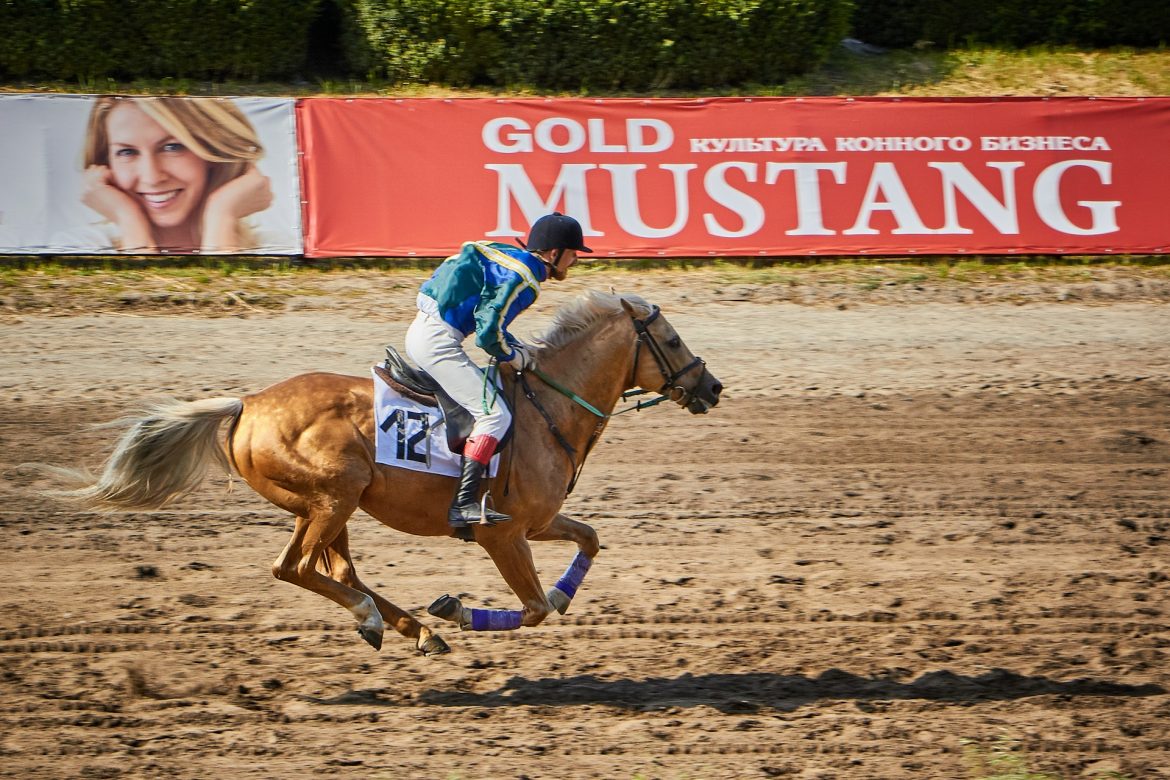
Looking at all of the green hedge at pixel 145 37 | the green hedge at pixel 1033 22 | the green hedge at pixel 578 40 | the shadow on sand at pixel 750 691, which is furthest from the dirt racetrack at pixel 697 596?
the green hedge at pixel 1033 22

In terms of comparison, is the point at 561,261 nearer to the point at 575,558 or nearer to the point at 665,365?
the point at 665,365

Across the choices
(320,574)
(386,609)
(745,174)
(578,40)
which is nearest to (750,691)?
(386,609)

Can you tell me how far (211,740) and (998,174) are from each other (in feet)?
41.8

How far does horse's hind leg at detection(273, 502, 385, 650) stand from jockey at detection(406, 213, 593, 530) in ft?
2.08

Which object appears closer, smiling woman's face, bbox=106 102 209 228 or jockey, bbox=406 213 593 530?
jockey, bbox=406 213 593 530

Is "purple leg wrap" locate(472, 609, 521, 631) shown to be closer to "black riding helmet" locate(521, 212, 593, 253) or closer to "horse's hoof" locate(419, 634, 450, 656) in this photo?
"horse's hoof" locate(419, 634, 450, 656)

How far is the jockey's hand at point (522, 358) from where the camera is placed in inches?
268

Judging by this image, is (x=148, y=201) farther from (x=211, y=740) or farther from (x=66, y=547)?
(x=211, y=740)

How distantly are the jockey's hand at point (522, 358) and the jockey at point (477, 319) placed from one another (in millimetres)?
100

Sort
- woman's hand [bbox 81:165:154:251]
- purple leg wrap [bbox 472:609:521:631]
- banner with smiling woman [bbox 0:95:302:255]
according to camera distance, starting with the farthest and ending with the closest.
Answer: woman's hand [bbox 81:165:154:251]
banner with smiling woman [bbox 0:95:302:255]
purple leg wrap [bbox 472:609:521:631]

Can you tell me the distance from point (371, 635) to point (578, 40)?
13983 millimetres

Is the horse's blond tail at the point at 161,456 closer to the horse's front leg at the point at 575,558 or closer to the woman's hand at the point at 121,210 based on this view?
the horse's front leg at the point at 575,558

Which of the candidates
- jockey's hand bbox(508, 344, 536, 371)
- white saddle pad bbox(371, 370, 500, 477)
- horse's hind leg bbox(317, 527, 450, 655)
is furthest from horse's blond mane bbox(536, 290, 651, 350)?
horse's hind leg bbox(317, 527, 450, 655)

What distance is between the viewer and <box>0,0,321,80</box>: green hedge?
1838cm
